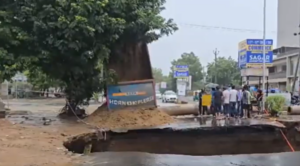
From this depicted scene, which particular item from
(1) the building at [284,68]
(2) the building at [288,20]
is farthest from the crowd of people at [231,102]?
(1) the building at [284,68]

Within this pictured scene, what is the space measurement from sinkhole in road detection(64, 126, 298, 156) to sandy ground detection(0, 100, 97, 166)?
1.29 m

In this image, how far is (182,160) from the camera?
948cm

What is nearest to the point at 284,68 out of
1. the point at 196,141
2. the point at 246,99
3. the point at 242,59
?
the point at 242,59

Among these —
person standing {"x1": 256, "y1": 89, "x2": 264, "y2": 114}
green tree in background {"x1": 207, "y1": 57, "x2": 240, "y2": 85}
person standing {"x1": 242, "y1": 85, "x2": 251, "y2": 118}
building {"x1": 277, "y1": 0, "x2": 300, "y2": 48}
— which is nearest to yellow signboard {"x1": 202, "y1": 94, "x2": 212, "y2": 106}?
person standing {"x1": 242, "y1": 85, "x2": 251, "y2": 118}

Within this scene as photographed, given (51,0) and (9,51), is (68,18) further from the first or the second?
(9,51)

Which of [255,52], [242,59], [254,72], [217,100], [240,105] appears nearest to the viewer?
[240,105]

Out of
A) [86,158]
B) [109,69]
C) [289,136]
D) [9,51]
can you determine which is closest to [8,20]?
[9,51]

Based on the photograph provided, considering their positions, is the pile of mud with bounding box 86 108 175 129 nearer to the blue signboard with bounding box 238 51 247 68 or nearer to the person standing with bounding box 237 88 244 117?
the person standing with bounding box 237 88 244 117

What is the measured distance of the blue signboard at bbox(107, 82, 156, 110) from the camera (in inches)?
648

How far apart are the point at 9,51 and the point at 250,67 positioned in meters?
15.5

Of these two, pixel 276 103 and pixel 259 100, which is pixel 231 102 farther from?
pixel 259 100

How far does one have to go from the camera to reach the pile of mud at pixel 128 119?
48.8ft

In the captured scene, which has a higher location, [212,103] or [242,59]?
[242,59]

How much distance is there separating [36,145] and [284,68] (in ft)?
155
